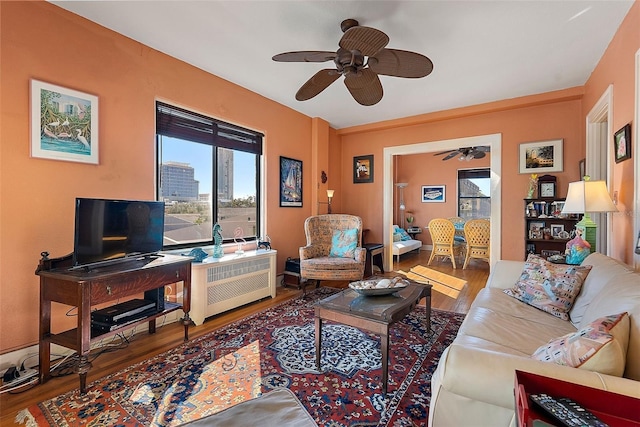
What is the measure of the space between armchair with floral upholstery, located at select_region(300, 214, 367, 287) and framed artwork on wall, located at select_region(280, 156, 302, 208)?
53 centimetres

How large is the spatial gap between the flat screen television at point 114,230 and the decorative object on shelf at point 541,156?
4653 millimetres

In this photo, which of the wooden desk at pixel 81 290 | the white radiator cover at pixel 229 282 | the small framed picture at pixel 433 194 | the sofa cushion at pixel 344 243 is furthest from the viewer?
the small framed picture at pixel 433 194

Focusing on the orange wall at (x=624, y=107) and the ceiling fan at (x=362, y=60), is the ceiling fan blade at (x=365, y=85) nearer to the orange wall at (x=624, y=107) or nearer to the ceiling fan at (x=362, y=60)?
the ceiling fan at (x=362, y=60)

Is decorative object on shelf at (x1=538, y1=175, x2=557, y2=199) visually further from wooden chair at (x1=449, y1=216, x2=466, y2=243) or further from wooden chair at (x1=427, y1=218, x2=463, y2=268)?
wooden chair at (x1=449, y1=216, x2=466, y2=243)

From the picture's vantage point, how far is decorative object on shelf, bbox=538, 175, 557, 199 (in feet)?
13.0

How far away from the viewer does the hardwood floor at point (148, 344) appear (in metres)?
1.78

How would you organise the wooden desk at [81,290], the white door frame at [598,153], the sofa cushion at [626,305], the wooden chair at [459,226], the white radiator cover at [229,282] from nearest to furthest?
1. the sofa cushion at [626,305]
2. the wooden desk at [81,290]
3. the white radiator cover at [229,282]
4. the white door frame at [598,153]
5. the wooden chair at [459,226]

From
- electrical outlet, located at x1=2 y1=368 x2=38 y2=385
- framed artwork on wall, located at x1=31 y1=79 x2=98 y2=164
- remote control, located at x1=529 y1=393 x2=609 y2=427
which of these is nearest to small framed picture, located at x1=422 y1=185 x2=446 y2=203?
framed artwork on wall, located at x1=31 y1=79 x2=98 y2=164

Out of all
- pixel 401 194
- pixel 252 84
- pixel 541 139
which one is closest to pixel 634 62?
pixel 541 139

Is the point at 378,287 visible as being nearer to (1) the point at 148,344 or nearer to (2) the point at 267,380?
(2) the point at 267,380

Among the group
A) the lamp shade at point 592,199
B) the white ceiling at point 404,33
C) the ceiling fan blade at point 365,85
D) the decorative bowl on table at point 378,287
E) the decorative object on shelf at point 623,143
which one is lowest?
the decorative bowl on table at point 378,287

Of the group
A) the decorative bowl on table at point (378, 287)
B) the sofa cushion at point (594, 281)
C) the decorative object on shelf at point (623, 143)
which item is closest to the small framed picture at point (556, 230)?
the decorative object on shelf at point (623, 143)

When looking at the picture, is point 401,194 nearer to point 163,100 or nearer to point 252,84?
point 252,84

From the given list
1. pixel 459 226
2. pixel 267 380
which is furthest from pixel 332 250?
pixel 459 226
